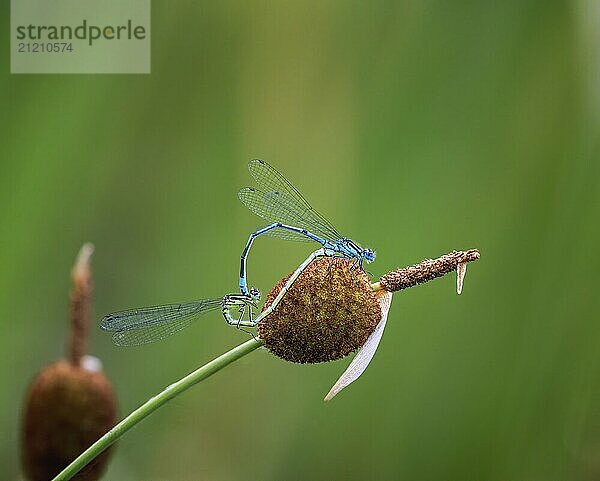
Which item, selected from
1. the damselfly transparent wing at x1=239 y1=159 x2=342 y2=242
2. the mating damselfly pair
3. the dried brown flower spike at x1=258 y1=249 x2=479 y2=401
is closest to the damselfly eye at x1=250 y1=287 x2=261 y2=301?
the mating damselfly pair

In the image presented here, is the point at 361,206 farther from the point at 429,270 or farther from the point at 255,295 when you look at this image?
the point at 429,270

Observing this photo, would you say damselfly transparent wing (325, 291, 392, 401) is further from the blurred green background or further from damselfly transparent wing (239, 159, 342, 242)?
the blurred green background

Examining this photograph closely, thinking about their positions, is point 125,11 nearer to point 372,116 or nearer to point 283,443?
point 372,116

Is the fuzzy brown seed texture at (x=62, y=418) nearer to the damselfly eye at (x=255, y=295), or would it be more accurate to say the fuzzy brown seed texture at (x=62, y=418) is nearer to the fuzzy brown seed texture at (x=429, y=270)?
the damselfly eye at (x=255, y=295)

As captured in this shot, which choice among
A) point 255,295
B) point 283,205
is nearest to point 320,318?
point 255,295

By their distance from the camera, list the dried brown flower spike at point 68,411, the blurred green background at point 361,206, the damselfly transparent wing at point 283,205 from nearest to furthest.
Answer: the dried brown flower spike at point 68,411
the damselfly transparent wing at point 283,205
the blurred green background at point 361,206

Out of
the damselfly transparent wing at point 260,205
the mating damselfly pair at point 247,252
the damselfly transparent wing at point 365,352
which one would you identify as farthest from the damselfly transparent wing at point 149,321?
the damselfly transparent wing at point 365,352
